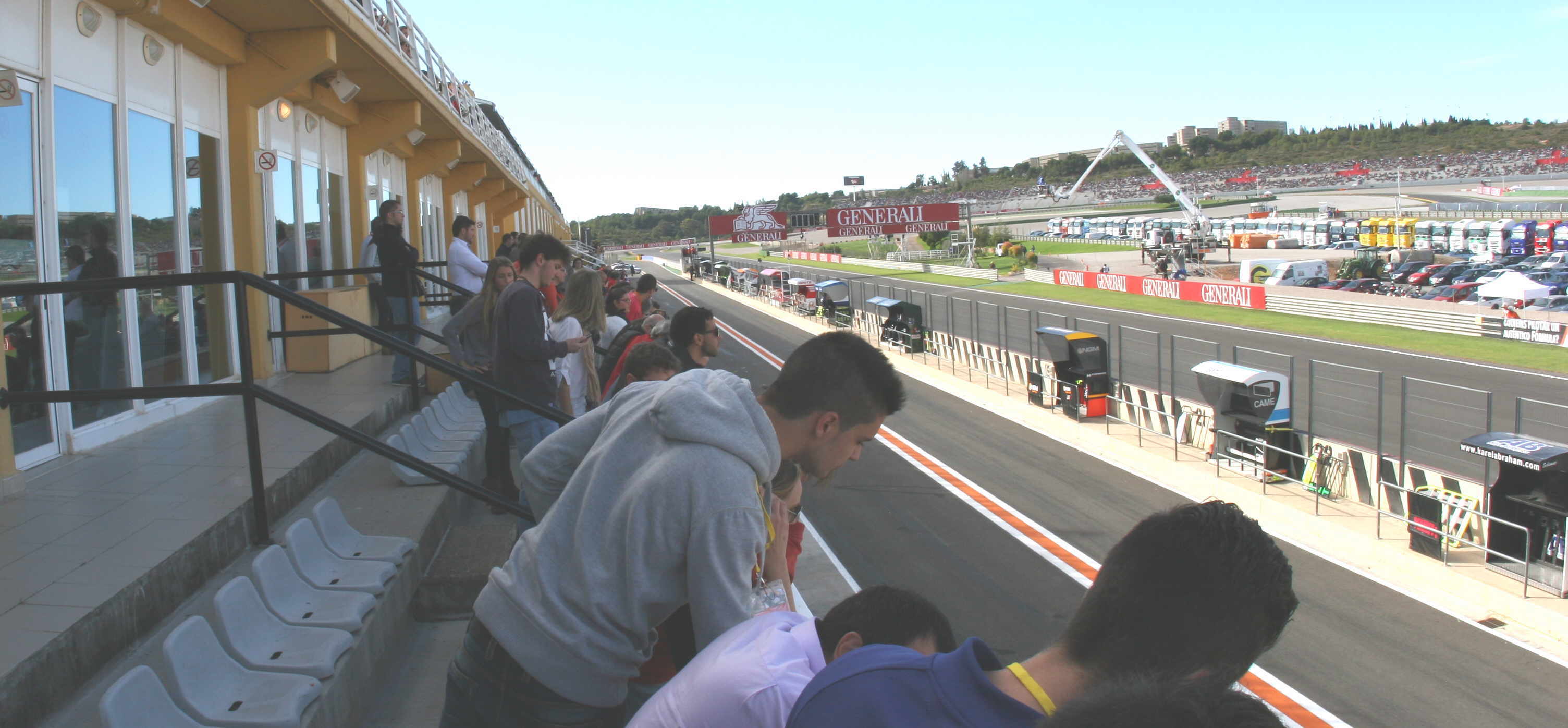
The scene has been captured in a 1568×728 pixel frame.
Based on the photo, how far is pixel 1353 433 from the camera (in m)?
14.6

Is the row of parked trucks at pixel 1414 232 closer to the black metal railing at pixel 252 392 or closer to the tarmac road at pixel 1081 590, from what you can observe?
the tarmac road at pixel 1081 590

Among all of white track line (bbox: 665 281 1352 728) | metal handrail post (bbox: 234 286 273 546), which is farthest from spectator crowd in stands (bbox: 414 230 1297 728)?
metal handrail post (bbox: 234 286 273 546)

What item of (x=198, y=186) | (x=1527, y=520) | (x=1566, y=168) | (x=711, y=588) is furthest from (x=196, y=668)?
(x=1566, y=168)

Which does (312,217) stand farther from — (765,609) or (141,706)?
(765,609)

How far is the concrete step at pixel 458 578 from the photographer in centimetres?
500

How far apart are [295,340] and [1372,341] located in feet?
101

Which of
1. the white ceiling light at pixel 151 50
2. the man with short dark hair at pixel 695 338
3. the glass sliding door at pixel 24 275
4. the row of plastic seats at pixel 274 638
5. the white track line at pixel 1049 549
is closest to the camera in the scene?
the row of plastic seats at pixel 274 638

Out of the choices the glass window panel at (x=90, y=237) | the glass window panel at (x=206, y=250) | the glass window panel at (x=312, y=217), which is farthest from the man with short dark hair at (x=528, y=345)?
the glass window panel at (x=312, y=217)

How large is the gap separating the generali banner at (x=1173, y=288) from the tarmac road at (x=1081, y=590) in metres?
28.8

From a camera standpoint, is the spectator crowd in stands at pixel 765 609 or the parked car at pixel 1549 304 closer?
the spectator crowd in stands at pixel 765 609

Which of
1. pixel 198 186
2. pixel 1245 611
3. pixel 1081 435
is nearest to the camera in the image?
pixel 1245 611

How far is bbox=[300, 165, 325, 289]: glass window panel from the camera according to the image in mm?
13062

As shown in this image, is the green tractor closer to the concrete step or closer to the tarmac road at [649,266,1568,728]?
the tarmac road at [649,266,1568,728]

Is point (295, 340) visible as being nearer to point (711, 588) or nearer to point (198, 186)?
point (198, 186)
